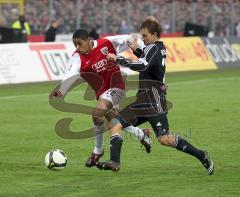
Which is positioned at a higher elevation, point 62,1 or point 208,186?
point 208,186

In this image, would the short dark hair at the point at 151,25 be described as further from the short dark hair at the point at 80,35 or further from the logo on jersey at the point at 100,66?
the logo on jersey at the point at 100,66

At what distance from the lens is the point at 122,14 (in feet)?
124

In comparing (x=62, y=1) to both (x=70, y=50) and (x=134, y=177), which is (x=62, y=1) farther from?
(x=134, y=177)

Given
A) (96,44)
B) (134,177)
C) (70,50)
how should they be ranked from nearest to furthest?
(134,177), (96,44), (70,50)

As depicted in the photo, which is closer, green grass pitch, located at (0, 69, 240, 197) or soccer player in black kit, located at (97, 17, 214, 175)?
green grass pitch, located at (0, 69, 240, 197)

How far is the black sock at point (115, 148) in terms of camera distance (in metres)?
10.8

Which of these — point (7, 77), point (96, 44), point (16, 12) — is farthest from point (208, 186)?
point (16, 12)

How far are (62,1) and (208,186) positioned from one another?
2607 cm

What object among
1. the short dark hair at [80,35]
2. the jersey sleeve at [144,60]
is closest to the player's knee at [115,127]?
the jersey sleeve at [144,60]

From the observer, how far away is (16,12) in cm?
3431

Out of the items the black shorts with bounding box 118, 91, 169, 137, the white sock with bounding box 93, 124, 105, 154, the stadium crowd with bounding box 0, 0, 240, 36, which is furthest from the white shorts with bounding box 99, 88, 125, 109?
the stadium crowd with bounding box 0, 0, 240, 36

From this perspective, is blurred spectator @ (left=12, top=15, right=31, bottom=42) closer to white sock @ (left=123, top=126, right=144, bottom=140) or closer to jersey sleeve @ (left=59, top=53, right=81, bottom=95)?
white sock @ (left=123, top=126, right=144, bottom=140)

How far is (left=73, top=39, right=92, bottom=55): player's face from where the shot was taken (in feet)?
37.0

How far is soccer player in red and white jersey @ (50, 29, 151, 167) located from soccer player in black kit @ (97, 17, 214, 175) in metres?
0.45
